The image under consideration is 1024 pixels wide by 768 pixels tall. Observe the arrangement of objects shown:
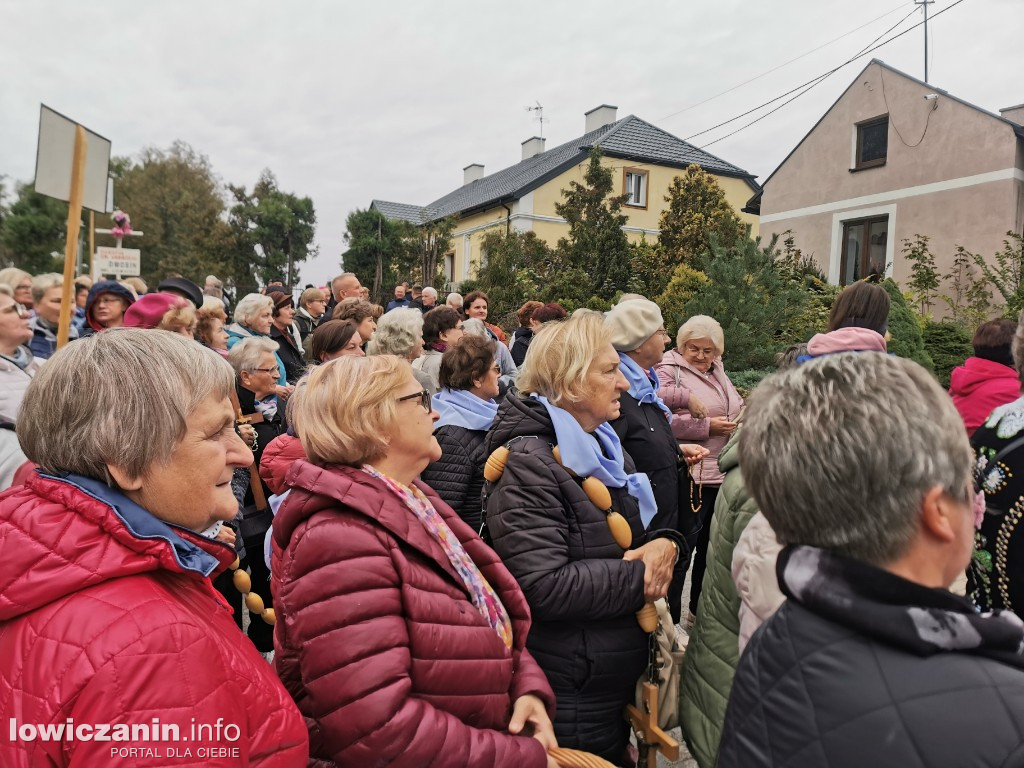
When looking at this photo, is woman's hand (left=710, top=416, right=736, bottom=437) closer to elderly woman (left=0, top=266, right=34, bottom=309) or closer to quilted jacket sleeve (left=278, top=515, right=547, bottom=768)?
quilted jacket sleeve (left=278, top=515, right=547, bottom=768)

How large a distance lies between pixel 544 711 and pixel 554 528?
546 millimetres

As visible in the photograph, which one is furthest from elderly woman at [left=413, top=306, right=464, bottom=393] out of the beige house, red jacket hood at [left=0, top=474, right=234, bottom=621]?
the beige house

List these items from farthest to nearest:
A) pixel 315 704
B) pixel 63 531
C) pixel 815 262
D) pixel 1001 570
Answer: pixel 815 262 → pixel 1001 570 → pixel 315 704 → pixel 63 531

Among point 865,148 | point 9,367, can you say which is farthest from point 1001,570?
point 865,148

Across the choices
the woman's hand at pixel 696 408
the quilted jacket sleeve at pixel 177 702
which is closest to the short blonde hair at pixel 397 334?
the woman's hand at pixel 696 408

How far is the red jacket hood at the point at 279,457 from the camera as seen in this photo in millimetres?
3207

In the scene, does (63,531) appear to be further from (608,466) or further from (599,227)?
(599,227)

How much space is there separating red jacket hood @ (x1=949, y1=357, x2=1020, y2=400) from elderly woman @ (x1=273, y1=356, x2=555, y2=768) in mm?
3486

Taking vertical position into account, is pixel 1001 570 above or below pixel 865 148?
below

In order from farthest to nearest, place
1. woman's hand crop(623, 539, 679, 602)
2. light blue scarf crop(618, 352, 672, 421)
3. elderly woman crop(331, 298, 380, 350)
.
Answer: elderly woman crop(331, 298, 380, 350)
light blue scarf crop(618, 352, 672, 421)
woman's hand crop(623, 539, 679, 602)

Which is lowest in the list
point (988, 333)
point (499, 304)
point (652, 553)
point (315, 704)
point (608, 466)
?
point (315, 704)

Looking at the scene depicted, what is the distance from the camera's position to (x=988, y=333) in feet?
13.6

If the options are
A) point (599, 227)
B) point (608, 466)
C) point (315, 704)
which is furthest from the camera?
point (599, 227)

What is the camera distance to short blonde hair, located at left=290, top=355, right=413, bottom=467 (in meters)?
1.87
